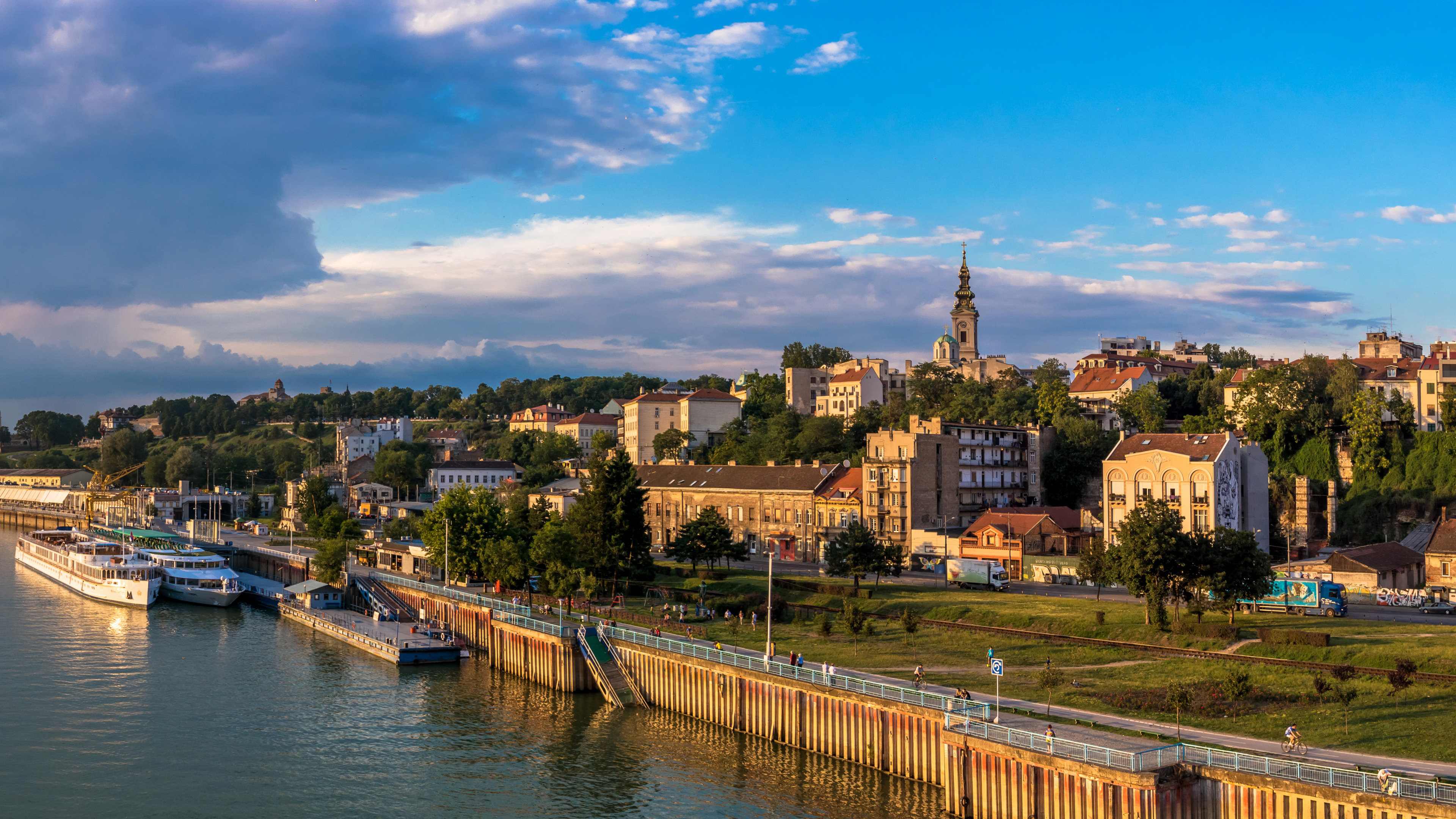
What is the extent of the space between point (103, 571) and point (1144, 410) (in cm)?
11404

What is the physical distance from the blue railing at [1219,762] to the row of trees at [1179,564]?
22.2 m

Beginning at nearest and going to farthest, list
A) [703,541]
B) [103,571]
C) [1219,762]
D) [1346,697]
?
1. [1219,762]
2. [1346,697]
3. [703,541]
4. [103,571]

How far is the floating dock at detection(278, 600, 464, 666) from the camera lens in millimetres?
73312

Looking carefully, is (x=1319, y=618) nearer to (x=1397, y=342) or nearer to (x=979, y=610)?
(x=979, y=610)

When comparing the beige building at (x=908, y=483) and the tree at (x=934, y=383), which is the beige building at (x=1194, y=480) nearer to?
the beige building at (x=908, y=483)

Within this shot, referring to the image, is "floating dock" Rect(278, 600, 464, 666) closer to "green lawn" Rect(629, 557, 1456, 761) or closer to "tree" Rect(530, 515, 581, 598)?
"tree" Rect(530, 515, 581, 598)

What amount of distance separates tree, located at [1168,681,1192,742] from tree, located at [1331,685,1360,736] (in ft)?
17.6

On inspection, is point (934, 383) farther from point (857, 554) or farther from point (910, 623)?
point (910, 623)

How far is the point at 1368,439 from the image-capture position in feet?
343

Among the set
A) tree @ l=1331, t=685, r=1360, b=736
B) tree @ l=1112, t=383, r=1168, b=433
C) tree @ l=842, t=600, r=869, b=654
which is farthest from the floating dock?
tree @ l=1112, t=383, r=1168, b=433

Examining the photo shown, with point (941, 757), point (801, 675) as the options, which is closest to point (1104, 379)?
point (801, 675)

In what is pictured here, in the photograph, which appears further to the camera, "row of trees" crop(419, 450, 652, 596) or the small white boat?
the small white boat

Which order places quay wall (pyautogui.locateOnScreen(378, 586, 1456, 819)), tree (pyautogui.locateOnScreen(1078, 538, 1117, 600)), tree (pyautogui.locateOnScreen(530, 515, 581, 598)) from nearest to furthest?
quay wall (pyautogui.locateOnScreen(378, 586, 1456, 819)) < tree (pyautogui.locateOnScreen(1078, 538, 1117, 600)) < tree (pyautogui.locateOnScreen(530, 515, 581, 598))

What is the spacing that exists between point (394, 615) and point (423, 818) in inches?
2084
